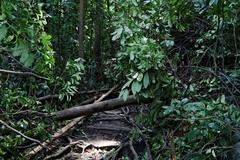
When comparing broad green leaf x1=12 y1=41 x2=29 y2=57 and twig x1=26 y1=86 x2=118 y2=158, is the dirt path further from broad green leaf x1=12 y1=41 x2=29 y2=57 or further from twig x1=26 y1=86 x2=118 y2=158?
broad green leaf x1=12 y1=41 x2=29 y2=57

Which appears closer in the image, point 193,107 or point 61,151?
point 193,107

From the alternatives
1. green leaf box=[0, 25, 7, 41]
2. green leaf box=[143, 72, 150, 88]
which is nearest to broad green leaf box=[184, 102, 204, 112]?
green leaf box=[143, 72, 150, 88]

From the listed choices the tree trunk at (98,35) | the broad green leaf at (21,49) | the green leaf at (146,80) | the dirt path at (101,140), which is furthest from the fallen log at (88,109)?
the tree trunk at (98,35)

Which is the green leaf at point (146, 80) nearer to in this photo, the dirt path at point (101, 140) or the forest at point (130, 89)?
the forest at point (130, 89)

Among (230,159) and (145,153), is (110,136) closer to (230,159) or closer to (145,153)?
(145,153)

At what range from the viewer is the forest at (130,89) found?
9.50 ft

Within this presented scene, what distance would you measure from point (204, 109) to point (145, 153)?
1.29m

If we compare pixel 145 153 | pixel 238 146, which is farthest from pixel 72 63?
pixel 238 146

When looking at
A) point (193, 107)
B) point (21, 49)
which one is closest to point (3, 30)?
point (21, 49)

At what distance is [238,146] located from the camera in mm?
2877

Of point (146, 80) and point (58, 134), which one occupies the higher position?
point (146, 80)

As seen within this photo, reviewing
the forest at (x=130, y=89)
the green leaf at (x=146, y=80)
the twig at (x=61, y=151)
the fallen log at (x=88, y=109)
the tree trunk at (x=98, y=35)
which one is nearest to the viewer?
the forest at (x=130, y=89)

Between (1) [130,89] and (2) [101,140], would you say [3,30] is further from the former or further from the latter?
(2) [101,140]

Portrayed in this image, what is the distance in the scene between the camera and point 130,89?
360cm
